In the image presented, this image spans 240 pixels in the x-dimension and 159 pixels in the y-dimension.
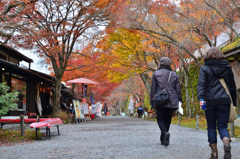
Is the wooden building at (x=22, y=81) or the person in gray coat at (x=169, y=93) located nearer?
the person in gray coat at (x=169, y=93)

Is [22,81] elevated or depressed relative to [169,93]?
elevated

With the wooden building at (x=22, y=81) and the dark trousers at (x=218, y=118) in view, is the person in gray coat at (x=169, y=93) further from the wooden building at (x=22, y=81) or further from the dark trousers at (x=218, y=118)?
the wooden building at (x=22, y=81)

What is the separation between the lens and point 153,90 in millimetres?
5359

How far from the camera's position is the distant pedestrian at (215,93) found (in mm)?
3957

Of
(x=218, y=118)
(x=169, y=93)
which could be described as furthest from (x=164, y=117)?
(x=218, y=118)

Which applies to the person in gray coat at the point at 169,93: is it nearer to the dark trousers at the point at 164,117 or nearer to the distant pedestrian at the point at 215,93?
the dark trousers at the point at 164,117

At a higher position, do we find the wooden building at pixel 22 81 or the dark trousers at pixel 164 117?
the wooden building at pixel 22 81

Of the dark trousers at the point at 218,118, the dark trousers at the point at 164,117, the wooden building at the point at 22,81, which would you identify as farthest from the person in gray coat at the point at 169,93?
the wooden building at the point at 22,81

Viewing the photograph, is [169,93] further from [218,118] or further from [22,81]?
[22,81]

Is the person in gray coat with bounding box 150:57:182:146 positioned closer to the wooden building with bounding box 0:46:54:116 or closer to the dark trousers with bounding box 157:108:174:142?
the dark trousers with bounding box 157:108:174:142

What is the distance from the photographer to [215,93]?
4008mm

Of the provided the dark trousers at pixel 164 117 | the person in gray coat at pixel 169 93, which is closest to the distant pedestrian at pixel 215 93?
the person in gray coat at pixel 169 93

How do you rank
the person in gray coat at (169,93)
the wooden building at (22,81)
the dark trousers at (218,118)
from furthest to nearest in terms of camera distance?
1. the wooden building at (22,81)
2. the person in gray coat at (169,93)
3. the dark trousers at (218,118)

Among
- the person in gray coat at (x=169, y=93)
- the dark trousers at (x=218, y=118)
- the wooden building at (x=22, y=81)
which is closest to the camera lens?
the dark trousers at (x=218, y=118)
